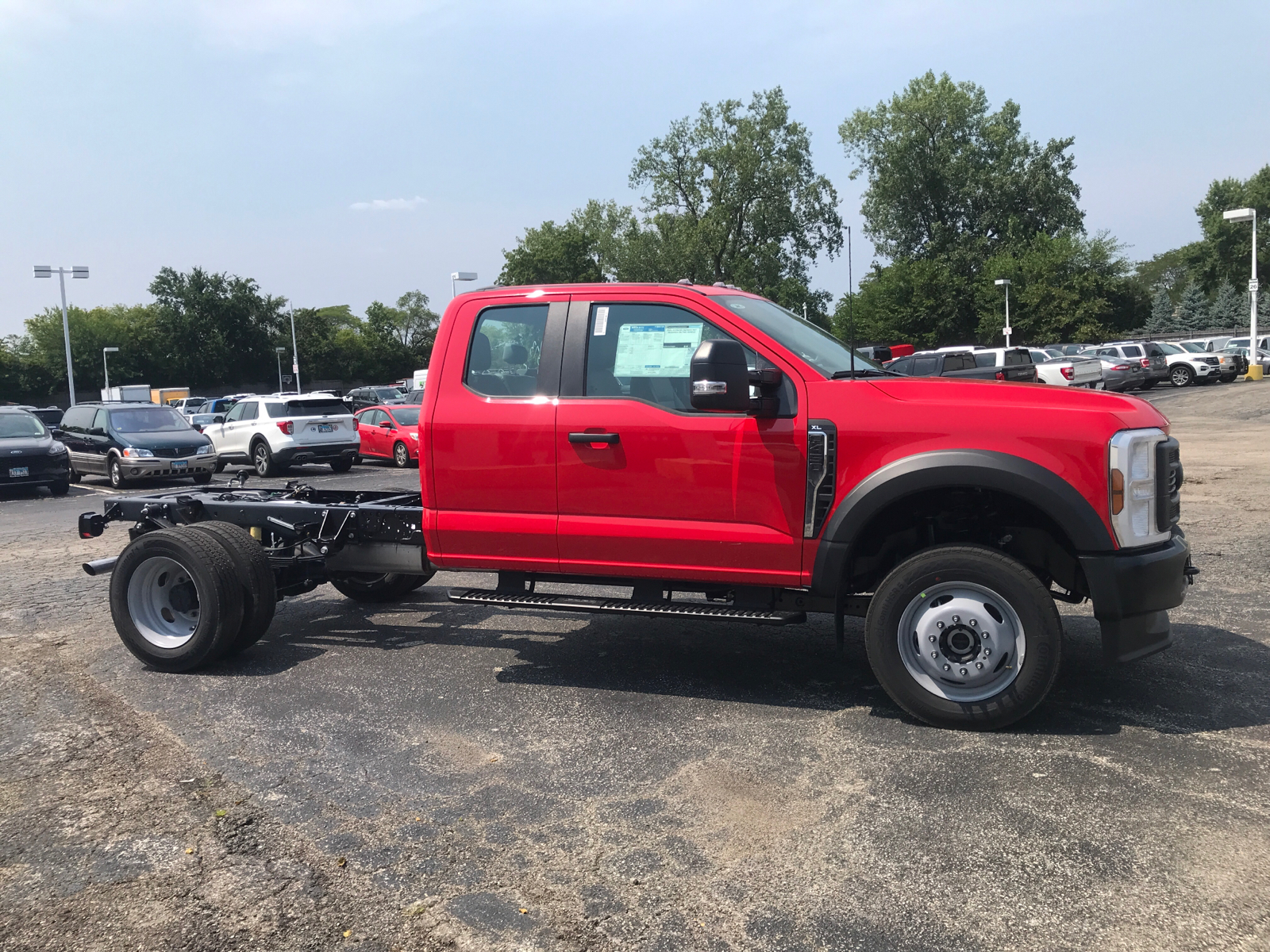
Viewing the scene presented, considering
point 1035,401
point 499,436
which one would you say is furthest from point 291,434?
point 1035,401

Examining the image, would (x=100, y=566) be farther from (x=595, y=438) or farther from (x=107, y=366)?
(x=107, y=366)

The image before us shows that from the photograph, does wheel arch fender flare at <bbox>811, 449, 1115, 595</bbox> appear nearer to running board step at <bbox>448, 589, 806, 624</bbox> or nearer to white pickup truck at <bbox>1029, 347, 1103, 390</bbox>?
running board step at <bbox>448, 589, 806, 624</bbox>

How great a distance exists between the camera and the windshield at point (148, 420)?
19797 mm

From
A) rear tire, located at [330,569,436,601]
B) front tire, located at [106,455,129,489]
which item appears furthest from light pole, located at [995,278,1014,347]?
rear tire, located at [330,569,436,601]

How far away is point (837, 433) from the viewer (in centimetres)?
476

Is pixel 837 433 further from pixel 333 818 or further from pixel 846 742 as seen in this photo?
pixel 333 818

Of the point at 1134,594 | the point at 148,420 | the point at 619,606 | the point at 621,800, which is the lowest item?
the point at 621,800

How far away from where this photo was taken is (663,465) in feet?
16.5

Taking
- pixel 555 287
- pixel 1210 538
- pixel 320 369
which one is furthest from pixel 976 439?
pixel 320 369

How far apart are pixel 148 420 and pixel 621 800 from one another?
1890cm

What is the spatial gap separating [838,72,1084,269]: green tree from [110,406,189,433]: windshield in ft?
178

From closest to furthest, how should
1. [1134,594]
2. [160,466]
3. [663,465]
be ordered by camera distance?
1. [1134,594]
2. [663,465]
3. [160,466]

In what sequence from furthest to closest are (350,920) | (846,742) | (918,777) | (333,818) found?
(846,742)
(918,777)
(333,818)
(350,920)

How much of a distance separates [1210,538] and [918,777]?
21.3 feet
